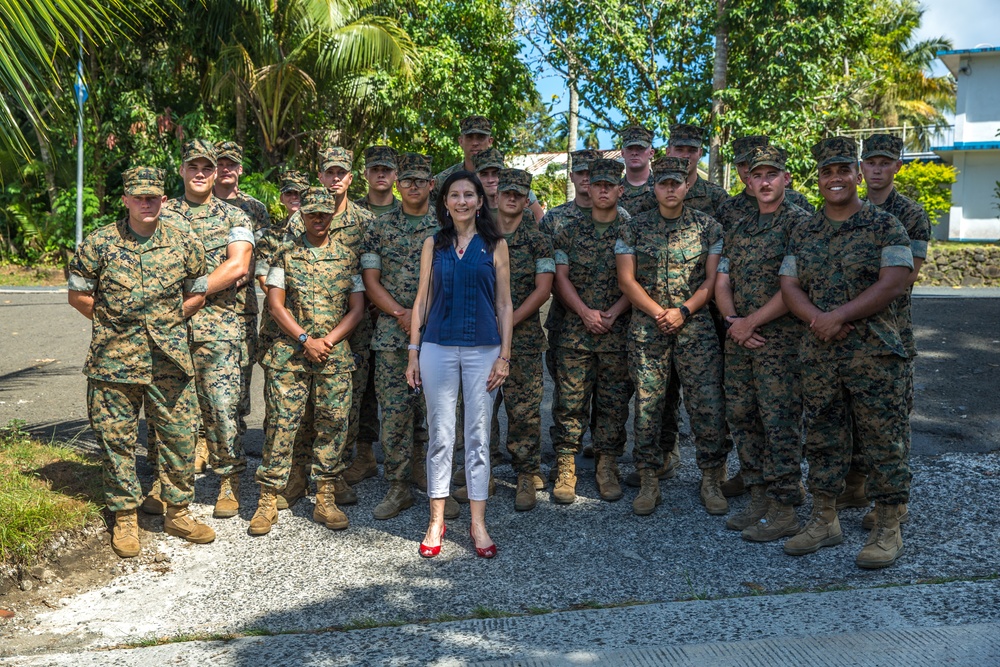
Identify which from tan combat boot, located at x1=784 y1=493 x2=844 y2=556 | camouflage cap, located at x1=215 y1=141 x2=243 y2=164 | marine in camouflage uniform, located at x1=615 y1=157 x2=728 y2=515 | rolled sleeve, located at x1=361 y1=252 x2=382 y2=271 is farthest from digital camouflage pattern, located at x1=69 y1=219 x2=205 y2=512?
tan combat boot, located at x1=784 y1=493 x2=844 y2=556

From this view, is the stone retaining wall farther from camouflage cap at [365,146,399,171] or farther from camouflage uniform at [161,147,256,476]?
camouflage uniform at [161,147,256,476]

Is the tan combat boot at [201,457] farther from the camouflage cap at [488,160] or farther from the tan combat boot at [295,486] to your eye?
the camouflage cap at [488,160]

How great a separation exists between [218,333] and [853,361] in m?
3.48

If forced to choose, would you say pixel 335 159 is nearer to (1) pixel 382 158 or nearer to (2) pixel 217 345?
(1) pixel 382 158

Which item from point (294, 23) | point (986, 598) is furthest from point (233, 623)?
point (294, 23)

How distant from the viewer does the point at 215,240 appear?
544 centimetres

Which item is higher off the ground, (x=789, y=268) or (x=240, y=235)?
(x=240, y=235)

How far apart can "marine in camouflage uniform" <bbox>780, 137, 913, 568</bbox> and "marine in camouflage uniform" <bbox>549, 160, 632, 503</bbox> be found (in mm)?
1114

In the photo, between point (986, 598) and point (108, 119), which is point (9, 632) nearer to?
point (986, 598)

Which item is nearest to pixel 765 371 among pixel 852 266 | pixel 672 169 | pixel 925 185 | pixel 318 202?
pixel 852 266

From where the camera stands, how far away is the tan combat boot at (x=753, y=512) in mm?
4949

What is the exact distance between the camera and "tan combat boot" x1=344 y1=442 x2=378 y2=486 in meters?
5.73

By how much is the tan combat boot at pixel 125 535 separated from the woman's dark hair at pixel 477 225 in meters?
A: 2.16

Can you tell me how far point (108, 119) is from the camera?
59.6ft
